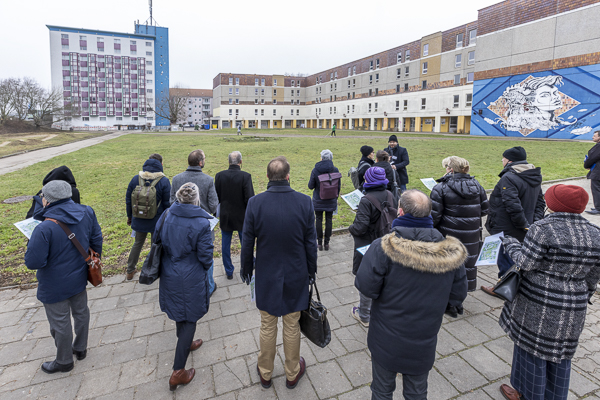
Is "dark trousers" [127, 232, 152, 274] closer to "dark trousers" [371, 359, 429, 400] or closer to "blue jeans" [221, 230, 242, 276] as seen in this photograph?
"blue jeans" [221, 230, 242, 276]

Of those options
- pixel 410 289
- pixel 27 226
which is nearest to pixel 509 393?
pixel 410 289

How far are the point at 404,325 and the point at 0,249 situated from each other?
309 inches

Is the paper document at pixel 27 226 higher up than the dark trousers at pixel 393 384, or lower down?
higher up

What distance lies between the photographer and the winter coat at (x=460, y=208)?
4.03m

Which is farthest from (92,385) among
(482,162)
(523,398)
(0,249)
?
(482,162)

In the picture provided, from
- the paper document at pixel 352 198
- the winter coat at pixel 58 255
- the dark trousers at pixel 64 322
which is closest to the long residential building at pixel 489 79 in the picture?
the paper document at pixel 352 198

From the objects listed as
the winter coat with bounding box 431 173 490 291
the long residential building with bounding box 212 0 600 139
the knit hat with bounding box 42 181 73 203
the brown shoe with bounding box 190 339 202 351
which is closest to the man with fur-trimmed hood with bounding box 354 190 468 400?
the winter coat with bounding box 431 173 490 291

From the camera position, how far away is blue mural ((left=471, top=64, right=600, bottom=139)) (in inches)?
1117

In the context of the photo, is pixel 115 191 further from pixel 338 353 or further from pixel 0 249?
pixel 338 353

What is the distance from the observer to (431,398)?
288 cm

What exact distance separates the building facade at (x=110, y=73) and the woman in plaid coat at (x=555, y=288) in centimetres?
8366

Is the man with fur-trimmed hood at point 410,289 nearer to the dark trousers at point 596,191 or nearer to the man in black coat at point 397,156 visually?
the man in black coat at point 397,156

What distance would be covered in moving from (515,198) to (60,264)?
517 cm

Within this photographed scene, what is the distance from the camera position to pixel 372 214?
152 inches
